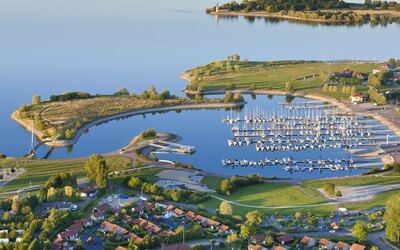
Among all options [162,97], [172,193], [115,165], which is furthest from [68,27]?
[172,193]

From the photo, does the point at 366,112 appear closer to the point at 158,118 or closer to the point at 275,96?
the point at 275,96

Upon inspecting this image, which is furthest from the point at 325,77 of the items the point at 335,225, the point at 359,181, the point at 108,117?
the point at 335,225

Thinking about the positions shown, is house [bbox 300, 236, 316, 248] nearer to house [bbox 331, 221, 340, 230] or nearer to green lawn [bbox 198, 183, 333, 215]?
house [bbox 331, 221, 340, 230]

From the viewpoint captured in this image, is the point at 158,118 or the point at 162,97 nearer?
the point at 158,118

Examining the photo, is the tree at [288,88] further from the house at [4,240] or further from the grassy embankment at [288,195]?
the house at [4,240]

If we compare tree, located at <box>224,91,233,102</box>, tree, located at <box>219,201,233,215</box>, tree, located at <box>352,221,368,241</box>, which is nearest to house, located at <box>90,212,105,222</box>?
tree, located at <box>219,201,233,215</box>

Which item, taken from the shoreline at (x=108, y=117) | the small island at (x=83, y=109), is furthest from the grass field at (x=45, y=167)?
the small island at (x=83, y=109)
